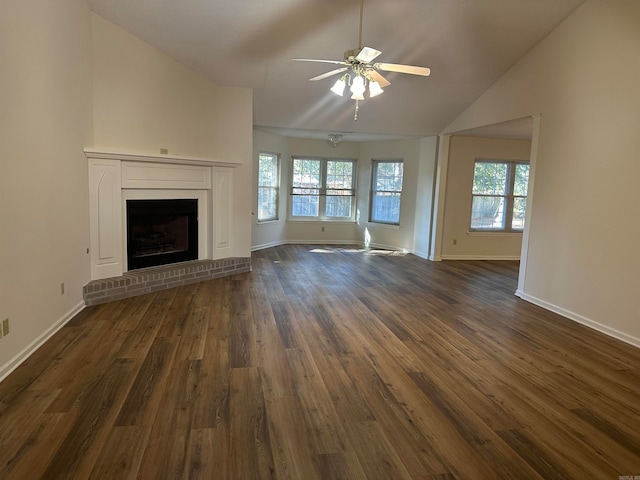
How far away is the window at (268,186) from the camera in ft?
28.0

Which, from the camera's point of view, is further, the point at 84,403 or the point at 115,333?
the point at 115,333

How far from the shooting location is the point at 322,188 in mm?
9641

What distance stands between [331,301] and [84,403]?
112 inches

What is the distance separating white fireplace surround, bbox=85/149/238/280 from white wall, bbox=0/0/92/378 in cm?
18

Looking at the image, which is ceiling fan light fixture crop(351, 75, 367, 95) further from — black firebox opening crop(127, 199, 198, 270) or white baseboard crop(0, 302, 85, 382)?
white baseboard crop(0, 302, 85, 382)

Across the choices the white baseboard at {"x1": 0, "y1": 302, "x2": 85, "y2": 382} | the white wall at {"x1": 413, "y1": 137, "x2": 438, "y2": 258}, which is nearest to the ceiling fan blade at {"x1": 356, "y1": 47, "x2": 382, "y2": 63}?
the white baseboard at {"x1": 0, "y1": 302, "x2": 85, "y2": 382}

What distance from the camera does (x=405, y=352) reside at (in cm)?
340

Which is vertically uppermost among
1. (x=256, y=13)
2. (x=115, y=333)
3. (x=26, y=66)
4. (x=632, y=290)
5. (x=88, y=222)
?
(x=256, y=13)

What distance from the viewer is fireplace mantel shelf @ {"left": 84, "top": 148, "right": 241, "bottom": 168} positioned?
4.30 meters

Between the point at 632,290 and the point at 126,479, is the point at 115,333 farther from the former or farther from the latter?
the point at 632,290

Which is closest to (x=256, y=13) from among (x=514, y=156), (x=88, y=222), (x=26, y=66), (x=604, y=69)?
(x=26, y=66)

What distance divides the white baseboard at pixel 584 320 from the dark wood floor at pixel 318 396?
134 mm

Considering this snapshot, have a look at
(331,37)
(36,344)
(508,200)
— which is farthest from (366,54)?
(508,200)

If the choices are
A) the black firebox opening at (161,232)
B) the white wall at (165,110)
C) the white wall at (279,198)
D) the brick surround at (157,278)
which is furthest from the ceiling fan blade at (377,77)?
the white wall at (279,198)
